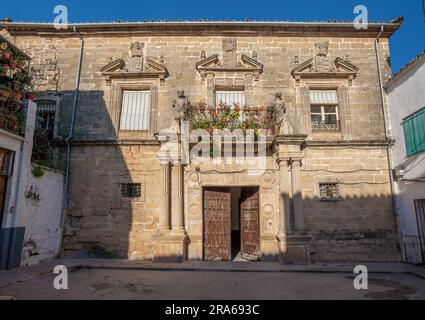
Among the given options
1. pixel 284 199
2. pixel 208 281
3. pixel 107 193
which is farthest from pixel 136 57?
pixel 208 281

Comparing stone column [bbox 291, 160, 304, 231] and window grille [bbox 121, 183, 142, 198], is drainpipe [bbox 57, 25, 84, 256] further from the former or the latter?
stone column [bbox 291, 160, 304, 231]

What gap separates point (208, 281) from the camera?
6043 millimetres

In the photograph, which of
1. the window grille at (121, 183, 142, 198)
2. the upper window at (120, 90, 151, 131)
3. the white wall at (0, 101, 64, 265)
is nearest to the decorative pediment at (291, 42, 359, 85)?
the upper window at (120, 90, 151, 131)

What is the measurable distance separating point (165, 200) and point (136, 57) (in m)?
5.02

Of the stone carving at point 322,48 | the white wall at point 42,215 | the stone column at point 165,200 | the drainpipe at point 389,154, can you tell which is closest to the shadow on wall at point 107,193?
the white wall at point 42,215

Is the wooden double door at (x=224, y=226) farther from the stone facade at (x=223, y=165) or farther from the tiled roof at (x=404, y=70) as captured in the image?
the tiled roof at (x=404, y=70)

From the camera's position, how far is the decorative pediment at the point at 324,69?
9.11m

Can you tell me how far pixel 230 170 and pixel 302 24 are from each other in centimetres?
557

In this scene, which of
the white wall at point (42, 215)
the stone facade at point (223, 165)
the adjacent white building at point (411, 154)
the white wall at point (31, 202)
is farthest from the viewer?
the stone facade at point (223, 165)

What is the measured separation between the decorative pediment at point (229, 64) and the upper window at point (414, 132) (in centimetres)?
465

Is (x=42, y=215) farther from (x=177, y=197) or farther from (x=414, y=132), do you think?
(x=414, y=132)

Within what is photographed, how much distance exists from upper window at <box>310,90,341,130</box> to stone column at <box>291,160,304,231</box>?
1.83m

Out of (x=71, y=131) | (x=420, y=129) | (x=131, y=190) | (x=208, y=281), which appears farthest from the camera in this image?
(x=71, y=131)
